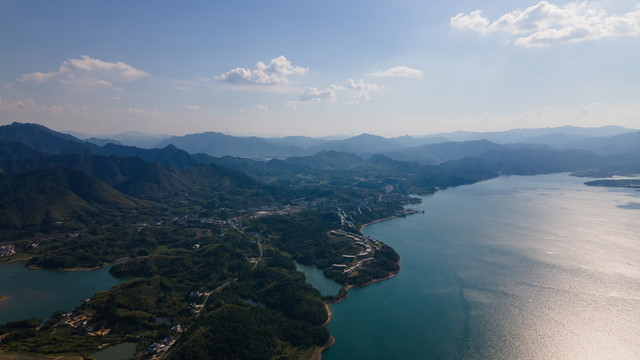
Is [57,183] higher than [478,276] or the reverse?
higher

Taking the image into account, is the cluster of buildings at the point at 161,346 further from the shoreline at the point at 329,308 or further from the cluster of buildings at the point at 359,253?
the cluster of buildings at the point at 359,253

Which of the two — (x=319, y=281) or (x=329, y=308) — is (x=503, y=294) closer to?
(x=329, y=308)

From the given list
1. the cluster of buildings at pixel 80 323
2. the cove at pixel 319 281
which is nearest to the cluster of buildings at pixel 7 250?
the cluster of buildings at pixel 80 323

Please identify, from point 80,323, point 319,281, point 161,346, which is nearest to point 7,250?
point 80,323

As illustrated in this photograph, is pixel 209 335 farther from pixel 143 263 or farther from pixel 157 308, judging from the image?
pixel 143 263

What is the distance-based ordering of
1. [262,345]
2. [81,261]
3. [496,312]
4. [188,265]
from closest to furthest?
[262,345] → [496,312] → [188,265] → [81,261]

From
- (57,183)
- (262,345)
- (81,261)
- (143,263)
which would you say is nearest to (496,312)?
(262,345)

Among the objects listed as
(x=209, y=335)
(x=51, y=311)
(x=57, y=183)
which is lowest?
(x=51, y=311)
